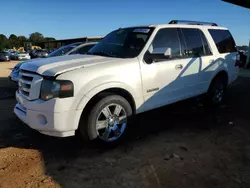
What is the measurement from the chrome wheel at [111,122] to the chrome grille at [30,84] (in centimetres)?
94

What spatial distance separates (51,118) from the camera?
3.51m

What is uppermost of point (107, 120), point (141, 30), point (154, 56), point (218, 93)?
point (141, 30)

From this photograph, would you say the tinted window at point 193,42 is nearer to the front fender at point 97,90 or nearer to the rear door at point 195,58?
the rear door at point 195,58

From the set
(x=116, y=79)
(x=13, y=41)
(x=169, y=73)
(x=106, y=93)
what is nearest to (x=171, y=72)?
(x=169, y=73)

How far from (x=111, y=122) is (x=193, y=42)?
2.58 metres

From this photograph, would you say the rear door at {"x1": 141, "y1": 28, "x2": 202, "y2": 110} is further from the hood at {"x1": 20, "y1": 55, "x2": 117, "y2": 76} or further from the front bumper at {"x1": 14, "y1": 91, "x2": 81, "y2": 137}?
the front bumper at {"x1": 14, "y1": 91, "x2": 81, "y2": 137}

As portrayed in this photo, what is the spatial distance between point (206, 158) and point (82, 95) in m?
1.94

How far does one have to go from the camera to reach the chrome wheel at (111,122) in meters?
3.90

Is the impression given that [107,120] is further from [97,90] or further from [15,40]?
[15,40]

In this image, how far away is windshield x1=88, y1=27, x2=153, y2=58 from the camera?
14.7ft

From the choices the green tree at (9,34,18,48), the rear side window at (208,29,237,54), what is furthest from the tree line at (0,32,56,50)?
the rear side window at (208,29,237,54)

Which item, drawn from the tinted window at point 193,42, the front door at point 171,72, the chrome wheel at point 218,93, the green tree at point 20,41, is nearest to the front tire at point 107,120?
the front door at point 171,72

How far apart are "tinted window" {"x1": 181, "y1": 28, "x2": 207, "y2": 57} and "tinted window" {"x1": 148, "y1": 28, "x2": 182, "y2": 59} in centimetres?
26

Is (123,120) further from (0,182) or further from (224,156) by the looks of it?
(0,182)
